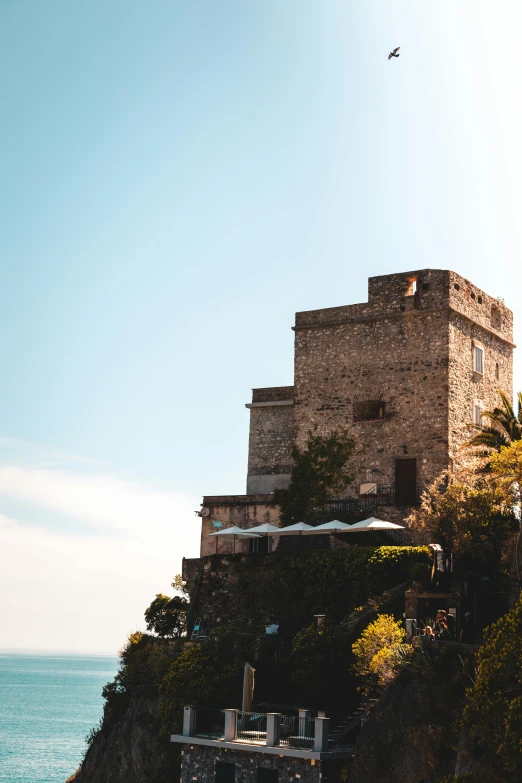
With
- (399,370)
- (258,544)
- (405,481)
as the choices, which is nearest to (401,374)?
(399,370)

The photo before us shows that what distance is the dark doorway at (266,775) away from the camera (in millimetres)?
23889

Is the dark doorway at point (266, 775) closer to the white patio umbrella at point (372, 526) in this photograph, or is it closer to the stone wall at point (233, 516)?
the white patio umbrella at point (372, 526)

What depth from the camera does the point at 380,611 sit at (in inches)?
1067

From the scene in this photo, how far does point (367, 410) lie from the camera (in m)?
36.0

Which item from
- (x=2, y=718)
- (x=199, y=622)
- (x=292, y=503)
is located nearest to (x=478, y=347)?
(x=292, y=503)

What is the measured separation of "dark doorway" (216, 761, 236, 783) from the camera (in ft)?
81.2

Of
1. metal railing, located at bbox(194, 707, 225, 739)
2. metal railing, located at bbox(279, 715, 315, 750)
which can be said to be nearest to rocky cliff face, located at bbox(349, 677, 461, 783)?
metal railing, located at bbox(279, 715, 315, 750)

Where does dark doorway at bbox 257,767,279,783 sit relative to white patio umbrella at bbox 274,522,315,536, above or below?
below

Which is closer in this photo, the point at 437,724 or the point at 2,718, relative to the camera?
the point at 437,724

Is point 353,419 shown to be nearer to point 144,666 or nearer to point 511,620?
point 144,666

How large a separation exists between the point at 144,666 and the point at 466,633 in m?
12.1

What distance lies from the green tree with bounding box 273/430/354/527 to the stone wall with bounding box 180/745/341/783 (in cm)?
1086

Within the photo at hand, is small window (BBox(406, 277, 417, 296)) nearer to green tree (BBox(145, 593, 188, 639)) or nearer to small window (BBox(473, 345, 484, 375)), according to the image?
small window (BBox(473, 345, 484, 375))

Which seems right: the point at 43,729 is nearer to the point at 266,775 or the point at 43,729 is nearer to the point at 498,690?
the point at 266,775
